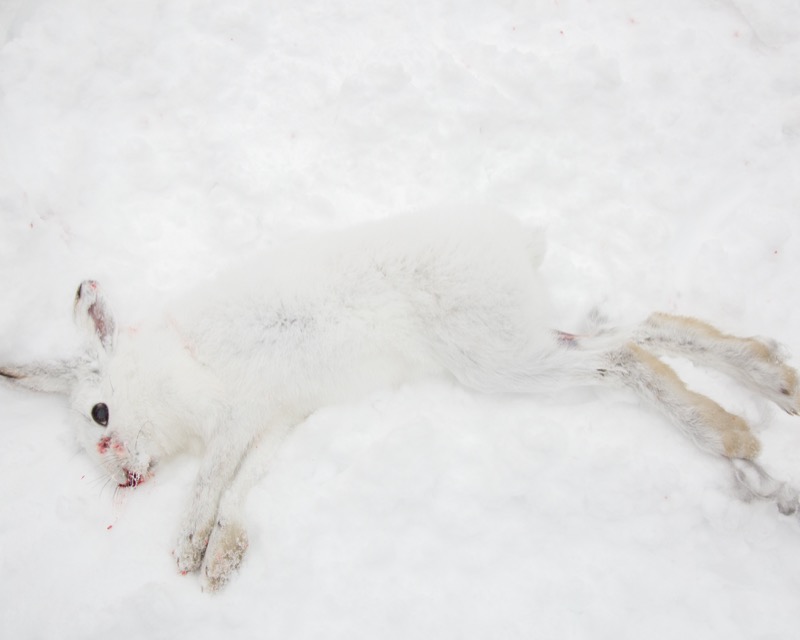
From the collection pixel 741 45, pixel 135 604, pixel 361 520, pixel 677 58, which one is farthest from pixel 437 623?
pixel 741 45

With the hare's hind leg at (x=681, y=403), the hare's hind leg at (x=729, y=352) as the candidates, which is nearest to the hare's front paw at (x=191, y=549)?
the hare's hind leg at (x=681, y=403)

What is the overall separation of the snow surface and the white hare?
0.19 meters

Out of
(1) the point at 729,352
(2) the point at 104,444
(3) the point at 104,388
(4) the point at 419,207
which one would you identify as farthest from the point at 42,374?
(1) the point at 729,352

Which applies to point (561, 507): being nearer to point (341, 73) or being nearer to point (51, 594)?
point (51, 594)

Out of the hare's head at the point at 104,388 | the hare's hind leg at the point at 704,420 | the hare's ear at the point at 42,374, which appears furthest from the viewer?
the hare's ear at the point at 42,374

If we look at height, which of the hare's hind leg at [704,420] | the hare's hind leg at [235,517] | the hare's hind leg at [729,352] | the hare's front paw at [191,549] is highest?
the hare's hind leg at [729,352]

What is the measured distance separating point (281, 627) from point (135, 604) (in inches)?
29.6

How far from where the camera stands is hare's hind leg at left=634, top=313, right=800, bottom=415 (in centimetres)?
302

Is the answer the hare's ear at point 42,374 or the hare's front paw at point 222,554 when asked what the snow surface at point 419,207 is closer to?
the hare's front paw at point 222,554

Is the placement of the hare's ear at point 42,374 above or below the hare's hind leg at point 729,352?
below

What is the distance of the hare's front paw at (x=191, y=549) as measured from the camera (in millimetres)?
3061

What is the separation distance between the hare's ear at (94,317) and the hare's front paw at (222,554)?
116cm

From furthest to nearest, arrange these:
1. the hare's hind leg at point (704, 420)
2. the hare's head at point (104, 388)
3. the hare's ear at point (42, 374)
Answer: the hare's ear at point (42, 374) < the hare's head at point (104, 388) < the hare's hind leg at point (704, 420)

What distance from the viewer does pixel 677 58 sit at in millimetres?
3963
